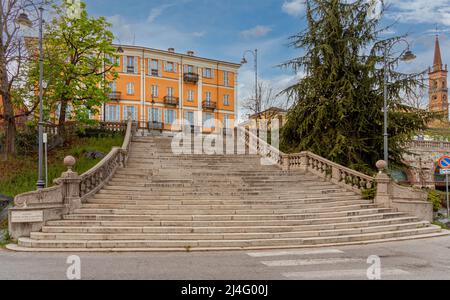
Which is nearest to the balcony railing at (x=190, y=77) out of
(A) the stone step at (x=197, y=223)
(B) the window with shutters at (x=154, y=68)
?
(B) the window with shutters at (x=154, y=68)

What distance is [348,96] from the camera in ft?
65.7

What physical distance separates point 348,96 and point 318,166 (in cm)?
470

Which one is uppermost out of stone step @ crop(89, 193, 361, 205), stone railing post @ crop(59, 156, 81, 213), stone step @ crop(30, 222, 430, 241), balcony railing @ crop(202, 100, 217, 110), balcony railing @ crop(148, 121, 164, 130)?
balcony railing @ crop(202, 100, 217, 110)

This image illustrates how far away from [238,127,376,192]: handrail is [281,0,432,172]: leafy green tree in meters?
1.53

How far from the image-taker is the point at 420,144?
41.1 m

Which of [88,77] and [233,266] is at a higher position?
[88,77]

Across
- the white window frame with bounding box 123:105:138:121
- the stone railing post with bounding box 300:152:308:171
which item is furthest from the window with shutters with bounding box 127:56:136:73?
the stone railing post with bounding box 300:152:308:171

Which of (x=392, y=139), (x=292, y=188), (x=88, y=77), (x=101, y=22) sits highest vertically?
(x=101, y=22)

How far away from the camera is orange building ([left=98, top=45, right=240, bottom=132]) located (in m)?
53.1

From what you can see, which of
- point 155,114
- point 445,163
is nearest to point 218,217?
point 445,163

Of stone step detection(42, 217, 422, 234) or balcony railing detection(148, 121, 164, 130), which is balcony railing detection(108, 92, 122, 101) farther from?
stone step detection(42, 217, 422, 234)
